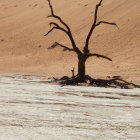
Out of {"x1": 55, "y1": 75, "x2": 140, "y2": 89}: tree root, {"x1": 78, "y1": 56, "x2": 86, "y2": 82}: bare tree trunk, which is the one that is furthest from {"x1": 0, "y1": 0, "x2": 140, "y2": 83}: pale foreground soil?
{"x1": 78, "y1": 56, "x2": 86, "y2": 82}: bare tree trunk

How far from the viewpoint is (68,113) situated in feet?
27.8

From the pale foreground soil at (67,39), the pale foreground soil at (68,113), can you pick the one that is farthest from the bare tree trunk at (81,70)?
the pale foreground soil at (67,39)

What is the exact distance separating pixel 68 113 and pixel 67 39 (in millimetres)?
17440

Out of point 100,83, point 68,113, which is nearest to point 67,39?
point 100,83

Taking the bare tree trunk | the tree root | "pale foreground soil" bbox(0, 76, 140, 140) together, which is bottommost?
"pale foreground soil" bbox(0, 76, 140, 140)

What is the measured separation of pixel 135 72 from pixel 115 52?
15.1 ft

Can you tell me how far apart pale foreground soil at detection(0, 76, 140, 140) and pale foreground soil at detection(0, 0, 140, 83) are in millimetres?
4903

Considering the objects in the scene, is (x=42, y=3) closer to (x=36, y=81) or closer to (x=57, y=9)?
(x=57, y=9)

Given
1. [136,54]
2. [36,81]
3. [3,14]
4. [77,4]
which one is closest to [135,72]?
[136,54]

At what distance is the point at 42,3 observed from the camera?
38.1 meters

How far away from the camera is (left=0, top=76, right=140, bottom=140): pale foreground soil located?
6.90 m

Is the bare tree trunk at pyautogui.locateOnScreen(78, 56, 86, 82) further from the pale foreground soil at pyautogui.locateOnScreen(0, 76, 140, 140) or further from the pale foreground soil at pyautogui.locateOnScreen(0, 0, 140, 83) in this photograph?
the pale foreground soil at pyautogui.locateOnScreen(0, 0, 140, 83)

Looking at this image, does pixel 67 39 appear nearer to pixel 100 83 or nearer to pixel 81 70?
pixel 81 70

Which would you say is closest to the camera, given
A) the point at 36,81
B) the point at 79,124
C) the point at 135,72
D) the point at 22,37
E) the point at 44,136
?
the point at 44,136
